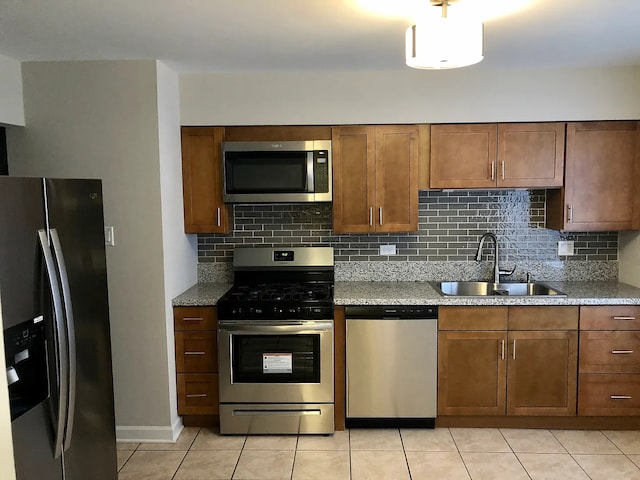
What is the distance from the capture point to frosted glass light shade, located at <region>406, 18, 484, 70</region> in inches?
70.1

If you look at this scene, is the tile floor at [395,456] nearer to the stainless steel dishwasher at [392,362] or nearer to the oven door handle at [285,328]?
the stainless steel dishwasher at [392,362]

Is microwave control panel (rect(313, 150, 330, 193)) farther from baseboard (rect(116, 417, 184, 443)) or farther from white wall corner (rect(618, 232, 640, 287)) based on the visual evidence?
white wall corner (rect(618, 232, 640, 287))

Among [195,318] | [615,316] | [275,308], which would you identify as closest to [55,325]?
[195,318]

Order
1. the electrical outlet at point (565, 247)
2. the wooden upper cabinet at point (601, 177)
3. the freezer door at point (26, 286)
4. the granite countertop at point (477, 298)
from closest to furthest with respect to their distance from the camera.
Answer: the freezer door at point (26, 286) → the granite countertop at point (477, 298) → the wooden upper cabinet at point (601, 177) → the electrical outlet at point (565, 247)

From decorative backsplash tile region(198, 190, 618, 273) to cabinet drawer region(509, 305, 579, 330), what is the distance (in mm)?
651

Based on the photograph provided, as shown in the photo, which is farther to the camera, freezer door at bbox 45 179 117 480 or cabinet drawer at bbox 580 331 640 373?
cabinet drawer at bbox 580 331 640 373

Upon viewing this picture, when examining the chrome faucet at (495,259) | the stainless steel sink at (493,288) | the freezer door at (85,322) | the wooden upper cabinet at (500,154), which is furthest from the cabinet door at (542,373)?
the freezer door at (85,322)

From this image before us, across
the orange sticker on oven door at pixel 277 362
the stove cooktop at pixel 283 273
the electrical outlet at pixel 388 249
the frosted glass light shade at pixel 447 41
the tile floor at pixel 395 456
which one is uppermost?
the frosted glass light shade at pixel 447 41

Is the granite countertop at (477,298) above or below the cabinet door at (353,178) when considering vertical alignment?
below

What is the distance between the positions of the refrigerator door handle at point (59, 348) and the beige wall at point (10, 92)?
4.48 ft

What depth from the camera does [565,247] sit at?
144 inches

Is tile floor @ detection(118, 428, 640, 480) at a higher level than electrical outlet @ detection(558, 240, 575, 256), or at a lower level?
lower

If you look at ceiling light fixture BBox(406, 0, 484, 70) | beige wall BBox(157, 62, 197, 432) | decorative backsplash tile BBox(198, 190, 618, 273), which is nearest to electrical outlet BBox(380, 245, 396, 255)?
decorative backsplash tile BBox(198, 190, 618, 273)

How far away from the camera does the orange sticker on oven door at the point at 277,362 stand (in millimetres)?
3111
